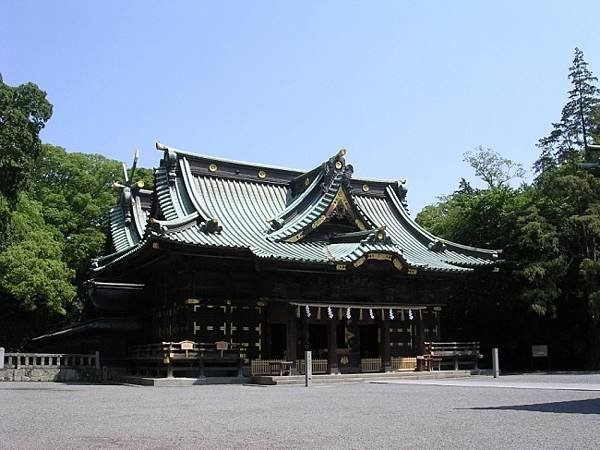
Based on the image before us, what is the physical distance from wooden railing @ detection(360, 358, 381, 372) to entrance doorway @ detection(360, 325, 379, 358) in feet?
7.26

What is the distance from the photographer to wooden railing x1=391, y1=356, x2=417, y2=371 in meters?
28.0

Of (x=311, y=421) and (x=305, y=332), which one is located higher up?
(x=305, y=332)

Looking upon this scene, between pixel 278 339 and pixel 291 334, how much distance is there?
1.42 meters

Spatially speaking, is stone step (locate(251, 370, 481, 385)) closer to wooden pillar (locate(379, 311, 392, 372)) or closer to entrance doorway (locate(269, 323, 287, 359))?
wooden pillar (locate(379, 311, 392, 372))

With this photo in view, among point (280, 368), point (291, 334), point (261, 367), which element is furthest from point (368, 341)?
point (261, 367)

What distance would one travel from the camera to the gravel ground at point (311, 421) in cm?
876

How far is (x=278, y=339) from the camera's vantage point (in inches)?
1093

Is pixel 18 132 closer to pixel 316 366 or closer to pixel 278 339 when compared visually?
pixel 278 339

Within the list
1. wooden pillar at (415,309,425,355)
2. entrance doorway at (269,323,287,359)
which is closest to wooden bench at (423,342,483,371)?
wooden pillar at (415,309,425,355)

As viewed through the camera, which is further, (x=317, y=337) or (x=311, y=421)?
(x=317, y=337)

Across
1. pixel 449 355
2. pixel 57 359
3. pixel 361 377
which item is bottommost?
pixel 361 377

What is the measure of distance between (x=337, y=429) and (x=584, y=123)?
3742cm

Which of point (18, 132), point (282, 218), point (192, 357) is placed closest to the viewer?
point (192, 357)

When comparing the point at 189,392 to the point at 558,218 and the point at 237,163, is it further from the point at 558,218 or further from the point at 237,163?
the point at 558,218
